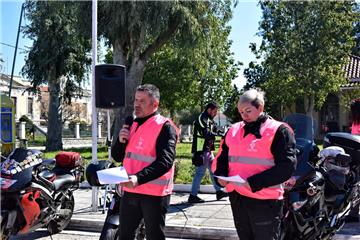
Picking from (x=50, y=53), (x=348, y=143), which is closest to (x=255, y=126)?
(x=348, y=143)

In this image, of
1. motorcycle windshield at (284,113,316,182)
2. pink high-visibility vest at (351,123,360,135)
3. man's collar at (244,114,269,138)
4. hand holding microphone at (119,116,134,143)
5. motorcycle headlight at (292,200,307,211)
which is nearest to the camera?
man's collar at (244,114,269,138)

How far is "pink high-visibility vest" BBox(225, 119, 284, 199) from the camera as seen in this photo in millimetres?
3762

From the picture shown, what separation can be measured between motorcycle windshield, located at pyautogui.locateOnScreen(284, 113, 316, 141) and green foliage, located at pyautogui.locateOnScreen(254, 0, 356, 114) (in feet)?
63.8

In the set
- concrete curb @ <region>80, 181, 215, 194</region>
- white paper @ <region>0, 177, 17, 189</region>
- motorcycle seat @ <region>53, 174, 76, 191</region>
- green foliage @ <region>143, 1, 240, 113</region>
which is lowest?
concrete curb @ <region>80, 181, 215, 194</region>

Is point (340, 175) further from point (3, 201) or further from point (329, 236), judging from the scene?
point (3, 201)

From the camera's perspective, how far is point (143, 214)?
4211 millimetres

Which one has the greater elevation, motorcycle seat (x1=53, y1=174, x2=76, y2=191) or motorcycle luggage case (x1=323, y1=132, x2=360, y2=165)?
motorcycle luggage case (x1=323, y1=132, x2=360, y2=165)

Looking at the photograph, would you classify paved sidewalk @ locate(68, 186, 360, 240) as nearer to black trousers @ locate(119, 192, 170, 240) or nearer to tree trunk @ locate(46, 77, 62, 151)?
black trousers @ locate(119, 192, 170, 240)

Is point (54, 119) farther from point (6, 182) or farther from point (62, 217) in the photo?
point (6, 182)

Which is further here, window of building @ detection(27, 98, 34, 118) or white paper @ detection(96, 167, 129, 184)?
window of building @ detection(27, 98, 34, 118)

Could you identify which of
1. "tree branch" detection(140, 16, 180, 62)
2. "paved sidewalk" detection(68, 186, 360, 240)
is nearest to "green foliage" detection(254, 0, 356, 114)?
"tree branch" detection(140, 16, 180, 62)

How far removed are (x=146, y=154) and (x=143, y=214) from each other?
1.74 ft

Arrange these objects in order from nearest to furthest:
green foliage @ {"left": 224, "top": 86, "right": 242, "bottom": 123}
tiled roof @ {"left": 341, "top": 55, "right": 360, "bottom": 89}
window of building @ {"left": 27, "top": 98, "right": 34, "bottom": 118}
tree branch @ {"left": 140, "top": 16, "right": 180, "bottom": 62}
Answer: tree branch @ {"left": 140, "top": 16, "right": 180, "bottom": 62} < tiled roof @ {"left": 341, "top": 55, "right": 360, "bottom": 89} < green foliage @ {"left": 224, "top": 86, "right": 242, "bottom": 123} < window of building @ {"left": 27, "top": 98, "right": 34, "bottom": 118}

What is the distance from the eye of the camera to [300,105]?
103 feet
